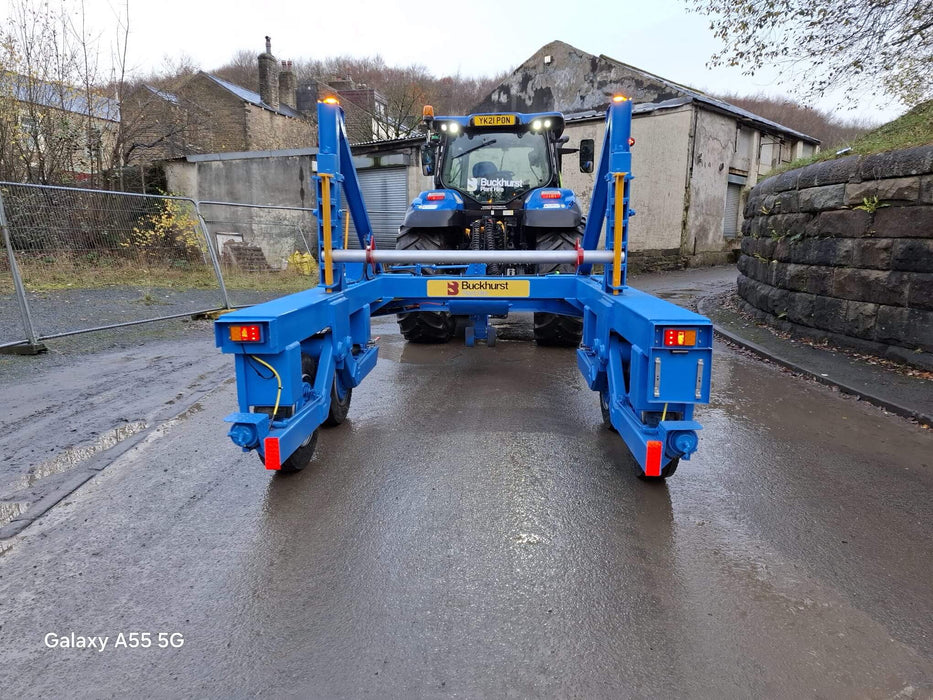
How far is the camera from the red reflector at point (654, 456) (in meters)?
3.15

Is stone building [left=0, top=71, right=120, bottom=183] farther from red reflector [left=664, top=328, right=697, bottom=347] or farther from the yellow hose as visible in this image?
red reflector [left=664, top=328, right=697, bottom=347]

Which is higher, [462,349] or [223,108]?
[223,108]

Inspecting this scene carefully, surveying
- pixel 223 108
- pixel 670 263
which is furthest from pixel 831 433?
pixel 223 108

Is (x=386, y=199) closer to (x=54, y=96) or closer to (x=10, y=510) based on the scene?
(x=54, y=96)

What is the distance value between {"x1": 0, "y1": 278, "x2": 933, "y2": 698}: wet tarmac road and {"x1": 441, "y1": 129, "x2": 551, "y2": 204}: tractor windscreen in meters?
3.85

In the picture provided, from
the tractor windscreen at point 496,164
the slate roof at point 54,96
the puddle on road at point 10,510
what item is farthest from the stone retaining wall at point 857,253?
the slate roof at point 54,96

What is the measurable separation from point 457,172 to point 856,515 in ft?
18.8

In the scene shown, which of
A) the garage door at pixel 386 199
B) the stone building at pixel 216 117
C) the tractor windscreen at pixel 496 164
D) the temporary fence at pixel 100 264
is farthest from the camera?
the garage door at pixel 386 199

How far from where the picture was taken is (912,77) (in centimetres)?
800

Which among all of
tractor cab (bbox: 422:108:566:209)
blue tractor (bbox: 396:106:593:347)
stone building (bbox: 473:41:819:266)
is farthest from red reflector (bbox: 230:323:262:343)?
stone building (bbox: 473:41:819:266)

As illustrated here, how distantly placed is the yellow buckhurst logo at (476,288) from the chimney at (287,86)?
34.1m

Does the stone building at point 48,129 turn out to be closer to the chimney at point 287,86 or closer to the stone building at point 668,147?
the stone building at point 668,147

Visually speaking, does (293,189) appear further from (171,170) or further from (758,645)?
(758,645)

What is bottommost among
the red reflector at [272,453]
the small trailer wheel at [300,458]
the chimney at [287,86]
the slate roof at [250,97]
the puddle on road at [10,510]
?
the puddle on road at [10,510]
